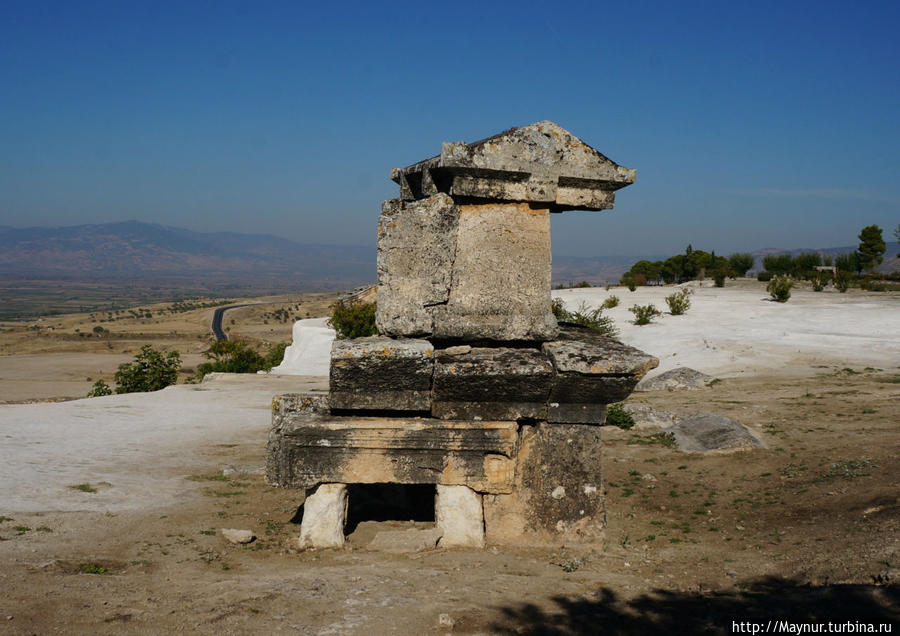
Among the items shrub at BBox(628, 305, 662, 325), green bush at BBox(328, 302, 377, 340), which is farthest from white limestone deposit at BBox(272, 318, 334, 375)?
shrub at BBox(628, 305, 662, 325)

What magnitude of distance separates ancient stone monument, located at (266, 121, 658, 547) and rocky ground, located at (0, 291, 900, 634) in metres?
0.41

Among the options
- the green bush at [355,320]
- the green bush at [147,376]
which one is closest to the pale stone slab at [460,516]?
the green bush at [147,376]

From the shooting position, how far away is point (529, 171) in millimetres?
5797

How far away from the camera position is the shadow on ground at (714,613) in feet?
12.5

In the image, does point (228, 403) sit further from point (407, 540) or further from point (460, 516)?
point (460, 516)

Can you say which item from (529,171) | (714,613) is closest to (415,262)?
(529,171)

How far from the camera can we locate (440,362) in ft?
18.1

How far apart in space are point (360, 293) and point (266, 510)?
52.8ft

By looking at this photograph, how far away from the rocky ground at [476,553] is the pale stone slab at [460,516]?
19 cm

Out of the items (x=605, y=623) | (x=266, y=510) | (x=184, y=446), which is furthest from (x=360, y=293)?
(x=605, y=623)

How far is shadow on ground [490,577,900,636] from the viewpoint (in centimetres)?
381

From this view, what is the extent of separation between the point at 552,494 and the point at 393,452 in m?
1.35

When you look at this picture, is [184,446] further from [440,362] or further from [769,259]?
[769,259]

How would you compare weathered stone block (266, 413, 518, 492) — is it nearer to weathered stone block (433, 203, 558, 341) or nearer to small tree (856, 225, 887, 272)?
weathered stone block (433, 203, 558, 341)
